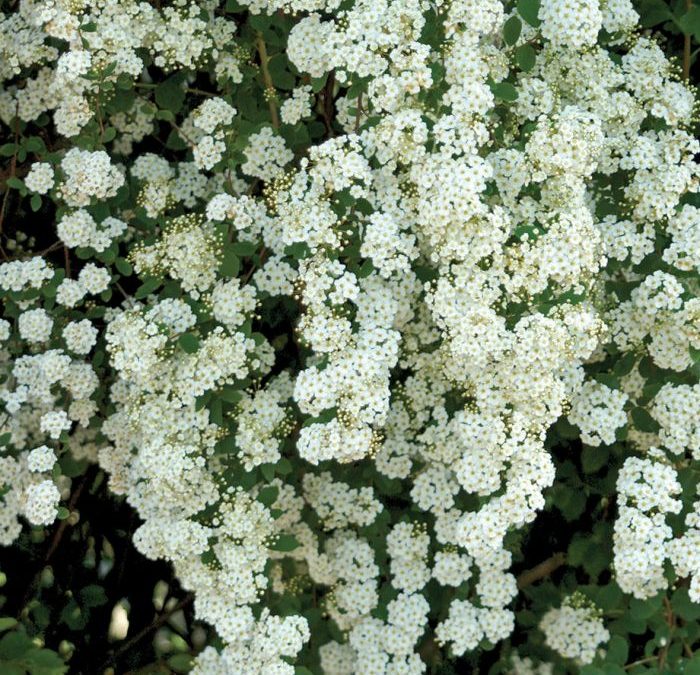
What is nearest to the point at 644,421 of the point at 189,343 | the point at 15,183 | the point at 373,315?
the point at 373,315

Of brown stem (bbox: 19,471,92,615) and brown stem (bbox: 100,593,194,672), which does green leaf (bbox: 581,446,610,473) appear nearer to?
brown stem (bbox: 100,593,194,672)

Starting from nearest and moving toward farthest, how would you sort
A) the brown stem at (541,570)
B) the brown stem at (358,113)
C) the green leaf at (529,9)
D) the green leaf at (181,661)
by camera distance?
the green leaf at (529,9) < the brown stem at (358,113) < the green leaf at (181,661) < the brown stem at (541,570)

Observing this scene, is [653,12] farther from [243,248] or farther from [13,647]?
[13,647]

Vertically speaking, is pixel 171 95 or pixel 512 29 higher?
pixel 512 29

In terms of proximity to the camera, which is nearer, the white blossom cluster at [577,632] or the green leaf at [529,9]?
the green leaf at [529,9]

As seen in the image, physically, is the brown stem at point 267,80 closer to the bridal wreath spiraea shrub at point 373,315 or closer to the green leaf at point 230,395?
the bridal wreath spiraea shrub at point 373,315

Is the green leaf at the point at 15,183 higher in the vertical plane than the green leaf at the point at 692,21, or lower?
lower

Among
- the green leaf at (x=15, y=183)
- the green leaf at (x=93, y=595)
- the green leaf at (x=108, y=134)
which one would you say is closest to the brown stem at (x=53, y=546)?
the green leaf at (x=93, y=595)
